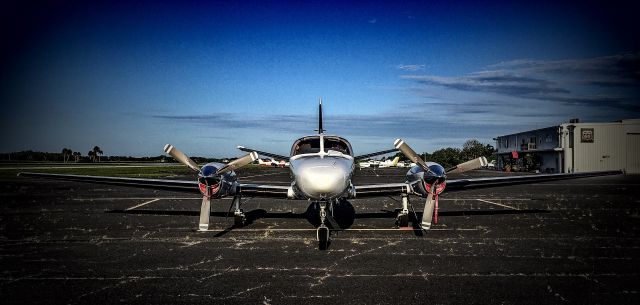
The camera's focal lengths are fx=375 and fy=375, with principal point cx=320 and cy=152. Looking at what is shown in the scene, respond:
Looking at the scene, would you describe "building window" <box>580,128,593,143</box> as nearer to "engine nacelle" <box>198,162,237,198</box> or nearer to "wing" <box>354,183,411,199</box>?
"wing" <box>354,183,411,199</box>

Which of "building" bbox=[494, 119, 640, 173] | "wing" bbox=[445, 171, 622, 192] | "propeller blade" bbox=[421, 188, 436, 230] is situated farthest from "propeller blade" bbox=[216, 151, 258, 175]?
"building" bbox=[494, 119, 640, 173]

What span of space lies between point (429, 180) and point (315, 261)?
4.98 meters

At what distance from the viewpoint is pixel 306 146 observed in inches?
452

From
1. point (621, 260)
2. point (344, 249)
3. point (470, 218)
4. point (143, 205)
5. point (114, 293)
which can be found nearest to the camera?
point (114, 293)

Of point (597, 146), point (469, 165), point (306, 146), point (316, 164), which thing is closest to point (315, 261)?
point (316, 164)

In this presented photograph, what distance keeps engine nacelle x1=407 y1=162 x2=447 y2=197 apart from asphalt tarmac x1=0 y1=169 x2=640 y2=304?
48.7 inches

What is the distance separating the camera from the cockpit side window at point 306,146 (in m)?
11.3

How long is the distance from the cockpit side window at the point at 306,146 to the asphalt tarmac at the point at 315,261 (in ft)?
7.91

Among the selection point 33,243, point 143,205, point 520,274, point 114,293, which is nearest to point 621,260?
point 520,274

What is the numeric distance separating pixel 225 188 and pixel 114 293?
5604 mm

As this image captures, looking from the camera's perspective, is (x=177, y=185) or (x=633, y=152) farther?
(x=633, y=152)

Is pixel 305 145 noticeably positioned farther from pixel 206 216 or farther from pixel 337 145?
pixel 206 216

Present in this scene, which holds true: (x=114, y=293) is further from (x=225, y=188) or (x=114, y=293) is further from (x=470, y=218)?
(x=470, y=218)

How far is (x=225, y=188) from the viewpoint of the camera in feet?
37.5
